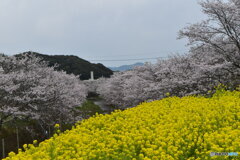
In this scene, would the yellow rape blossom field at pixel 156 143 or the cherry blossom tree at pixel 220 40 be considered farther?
the cherry blossom tree at pixel 220 40

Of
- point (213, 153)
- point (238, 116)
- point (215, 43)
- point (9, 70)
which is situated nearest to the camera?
point (213, 153)

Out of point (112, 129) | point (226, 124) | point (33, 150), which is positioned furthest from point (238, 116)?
point (33, 150)

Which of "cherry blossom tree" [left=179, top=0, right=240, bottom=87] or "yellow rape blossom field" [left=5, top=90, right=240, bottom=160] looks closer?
"yellow rape blossom field" [left=5, top=90, right=240, bottom=160]

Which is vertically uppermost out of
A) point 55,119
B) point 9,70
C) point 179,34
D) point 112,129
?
point 179,34

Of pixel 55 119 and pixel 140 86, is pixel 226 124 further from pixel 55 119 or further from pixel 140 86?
pixel 140 86

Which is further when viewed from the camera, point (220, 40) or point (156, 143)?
point (220, 40)

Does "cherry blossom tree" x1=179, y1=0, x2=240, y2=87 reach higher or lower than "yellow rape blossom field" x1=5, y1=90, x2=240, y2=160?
higher

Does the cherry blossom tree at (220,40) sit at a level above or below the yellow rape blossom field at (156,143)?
above

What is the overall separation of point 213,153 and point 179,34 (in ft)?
45.7

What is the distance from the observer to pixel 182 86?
18.5 metres

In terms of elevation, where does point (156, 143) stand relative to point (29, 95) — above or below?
below

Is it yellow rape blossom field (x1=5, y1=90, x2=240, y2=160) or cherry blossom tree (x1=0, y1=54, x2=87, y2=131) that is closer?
yellow rape blossom field (x1=5, y1=90, x2=240, y2=160)

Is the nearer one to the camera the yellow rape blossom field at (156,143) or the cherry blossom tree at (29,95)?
the yellow rape blossom field at (156,143)

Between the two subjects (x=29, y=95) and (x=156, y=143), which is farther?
(x=29, y=95)
